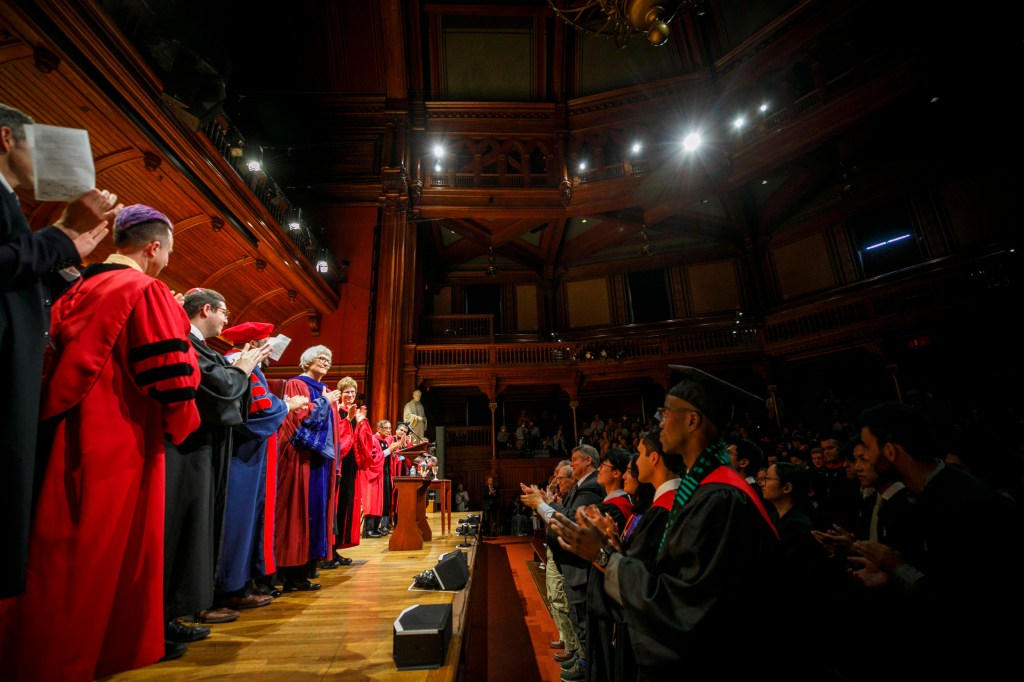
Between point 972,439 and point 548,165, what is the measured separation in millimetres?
10363

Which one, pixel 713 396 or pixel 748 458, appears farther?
pixel 748 458

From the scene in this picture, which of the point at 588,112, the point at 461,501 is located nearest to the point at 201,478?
the point at 461,501

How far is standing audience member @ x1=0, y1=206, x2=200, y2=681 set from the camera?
1151mm

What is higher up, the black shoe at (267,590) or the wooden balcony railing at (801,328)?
the wooden balcony railing at (801,328)

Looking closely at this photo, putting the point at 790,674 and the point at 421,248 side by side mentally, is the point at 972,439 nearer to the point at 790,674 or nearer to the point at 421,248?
the point at 790,674

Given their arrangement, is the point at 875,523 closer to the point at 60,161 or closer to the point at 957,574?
the point at 957,574

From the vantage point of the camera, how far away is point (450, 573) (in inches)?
114

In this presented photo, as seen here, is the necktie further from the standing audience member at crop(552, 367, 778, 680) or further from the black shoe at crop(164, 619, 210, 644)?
the black shoe at crop(164, 619, 210, 644)

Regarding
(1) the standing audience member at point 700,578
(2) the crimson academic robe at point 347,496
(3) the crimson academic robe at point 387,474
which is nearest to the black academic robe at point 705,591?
(1) the standing audience member at point 700,578

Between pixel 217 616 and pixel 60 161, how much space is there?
7.61ft

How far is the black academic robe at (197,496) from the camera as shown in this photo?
5.33ft

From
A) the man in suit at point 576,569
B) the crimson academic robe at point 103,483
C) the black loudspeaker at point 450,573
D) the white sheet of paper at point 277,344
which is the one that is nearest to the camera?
the crimson academic robe at point 103,483

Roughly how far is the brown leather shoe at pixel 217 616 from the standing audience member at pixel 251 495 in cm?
9

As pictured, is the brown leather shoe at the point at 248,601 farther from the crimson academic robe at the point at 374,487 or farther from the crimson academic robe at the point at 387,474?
the crimson academic robe at the point at 387,474
